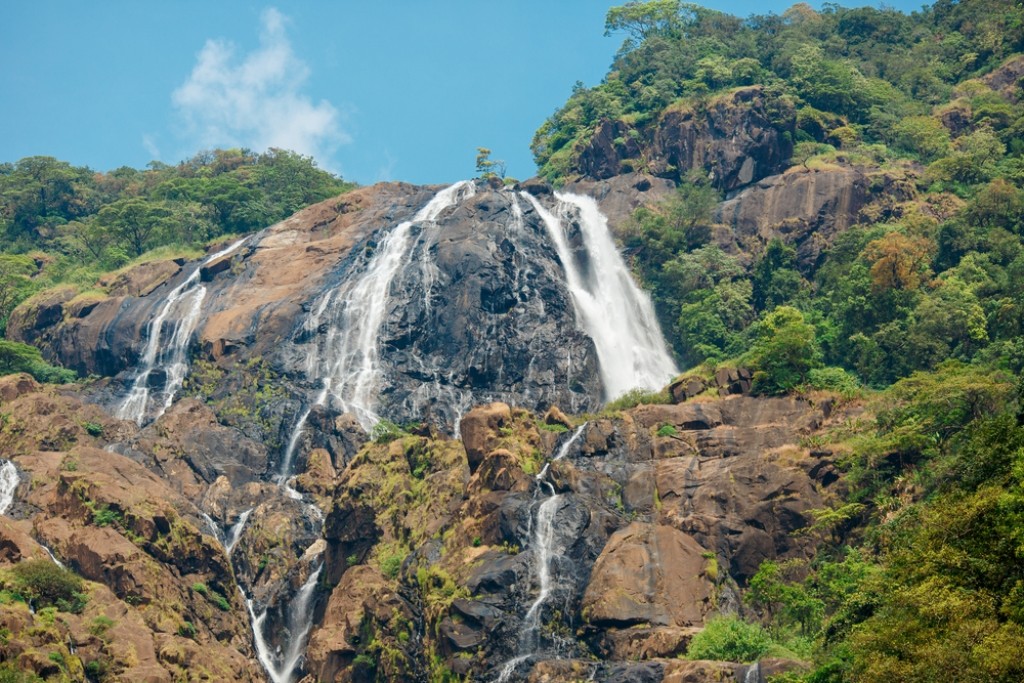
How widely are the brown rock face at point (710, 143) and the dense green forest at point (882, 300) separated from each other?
145 cm

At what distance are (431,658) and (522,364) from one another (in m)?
26.2

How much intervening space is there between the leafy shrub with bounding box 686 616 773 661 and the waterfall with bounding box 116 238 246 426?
133 ft

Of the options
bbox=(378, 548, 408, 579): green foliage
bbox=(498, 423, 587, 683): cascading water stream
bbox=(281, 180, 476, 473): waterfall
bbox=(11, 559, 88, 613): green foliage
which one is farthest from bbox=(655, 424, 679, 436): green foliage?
bbox=(11, 559, 88, 613): green foliage

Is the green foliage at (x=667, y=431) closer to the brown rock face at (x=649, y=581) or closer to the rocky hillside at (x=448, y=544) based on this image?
the rocky hillside at (x=448, y=544)

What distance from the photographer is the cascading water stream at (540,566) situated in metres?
52.8

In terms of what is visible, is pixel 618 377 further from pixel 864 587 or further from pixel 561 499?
pixel 864 587

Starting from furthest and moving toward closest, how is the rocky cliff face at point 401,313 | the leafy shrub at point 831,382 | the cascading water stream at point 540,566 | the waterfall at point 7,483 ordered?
the rocky cliff face at point 401,313, the leafy shrub at point 831,382, the waterfall at point 7,483, the cascading water stream at point 540,566

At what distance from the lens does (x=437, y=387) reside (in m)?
77.6

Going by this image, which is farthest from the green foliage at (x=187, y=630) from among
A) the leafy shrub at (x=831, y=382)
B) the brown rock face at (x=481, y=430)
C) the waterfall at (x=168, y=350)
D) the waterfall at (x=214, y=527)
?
the leafy shrub at (x=831, y=382)

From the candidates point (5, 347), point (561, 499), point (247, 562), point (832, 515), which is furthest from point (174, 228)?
point (832, 515)

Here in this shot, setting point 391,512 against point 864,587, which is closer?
point 864,587

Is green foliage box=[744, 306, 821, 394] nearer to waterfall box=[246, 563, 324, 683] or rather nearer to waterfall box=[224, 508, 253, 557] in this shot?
waterfall box=[246, 563, 324, 683]

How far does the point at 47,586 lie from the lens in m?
55.5

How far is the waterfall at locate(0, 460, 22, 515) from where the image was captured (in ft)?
212
